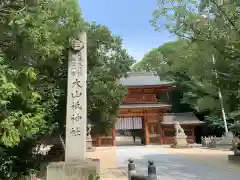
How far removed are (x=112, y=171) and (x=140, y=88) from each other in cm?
2205

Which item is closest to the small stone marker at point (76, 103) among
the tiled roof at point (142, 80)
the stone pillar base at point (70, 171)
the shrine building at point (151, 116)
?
the stone pillar base at point (70, 171)

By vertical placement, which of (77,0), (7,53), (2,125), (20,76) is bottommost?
(2,125)

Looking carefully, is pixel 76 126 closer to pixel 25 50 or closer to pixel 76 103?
pixel 76 103

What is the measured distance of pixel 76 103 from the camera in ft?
31.1

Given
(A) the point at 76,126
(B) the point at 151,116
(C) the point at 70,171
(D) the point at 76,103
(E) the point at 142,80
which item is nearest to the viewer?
(C) the point at 70,171

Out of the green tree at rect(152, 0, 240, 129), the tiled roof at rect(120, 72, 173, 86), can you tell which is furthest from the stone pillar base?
the tiled roof at rect(120, 72, 173, 86)

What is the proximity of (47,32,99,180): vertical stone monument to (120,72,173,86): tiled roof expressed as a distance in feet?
81.0

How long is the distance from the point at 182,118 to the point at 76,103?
87.5 feet

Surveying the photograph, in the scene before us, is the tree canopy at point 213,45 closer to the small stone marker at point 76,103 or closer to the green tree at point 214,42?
the green tree at point 214,42

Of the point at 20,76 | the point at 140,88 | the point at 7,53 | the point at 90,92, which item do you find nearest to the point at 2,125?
the point at 20,76

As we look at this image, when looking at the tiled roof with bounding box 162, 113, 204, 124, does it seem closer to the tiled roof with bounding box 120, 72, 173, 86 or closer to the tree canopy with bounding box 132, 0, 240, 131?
the tiled roof with bounding box 120, 72, 173, 86

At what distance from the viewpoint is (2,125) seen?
6633mm

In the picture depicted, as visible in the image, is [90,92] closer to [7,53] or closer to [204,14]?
[7,53]

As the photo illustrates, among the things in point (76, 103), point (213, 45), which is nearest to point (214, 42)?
point (213, 45)
